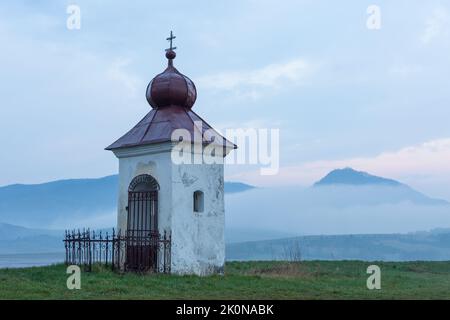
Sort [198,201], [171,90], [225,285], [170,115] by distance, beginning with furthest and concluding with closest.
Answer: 1. [171,90]
2. [170,115]
3. [198,201]
4. [225,285]

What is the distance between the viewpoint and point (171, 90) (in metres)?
19.3

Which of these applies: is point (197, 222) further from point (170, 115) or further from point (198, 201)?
point (170, 115)

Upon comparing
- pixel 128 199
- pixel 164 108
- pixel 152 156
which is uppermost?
pixel 164 108

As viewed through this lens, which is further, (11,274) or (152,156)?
(152,156)

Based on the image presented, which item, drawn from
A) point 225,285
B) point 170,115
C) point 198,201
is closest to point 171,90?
point 170,115

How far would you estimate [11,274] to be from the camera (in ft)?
53.7

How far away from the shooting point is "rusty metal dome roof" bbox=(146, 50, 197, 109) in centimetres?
1936

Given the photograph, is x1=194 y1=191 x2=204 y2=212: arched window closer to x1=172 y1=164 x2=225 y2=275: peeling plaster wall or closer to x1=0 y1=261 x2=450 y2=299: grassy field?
x1=172 y1=164 x2=225 y2=275: peeling plaster wall

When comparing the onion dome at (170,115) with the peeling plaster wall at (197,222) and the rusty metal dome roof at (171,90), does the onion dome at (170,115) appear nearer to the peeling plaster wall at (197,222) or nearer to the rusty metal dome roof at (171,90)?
the rusty metal dome roof at (171,90)

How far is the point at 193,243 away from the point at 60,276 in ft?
13.6

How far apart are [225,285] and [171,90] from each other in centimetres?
700
